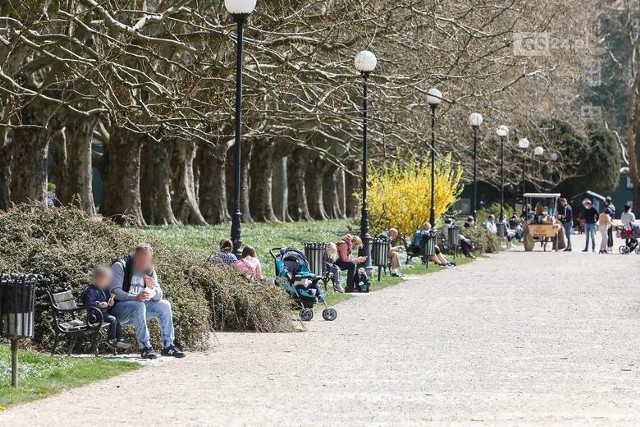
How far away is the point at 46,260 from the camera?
53.3 feet

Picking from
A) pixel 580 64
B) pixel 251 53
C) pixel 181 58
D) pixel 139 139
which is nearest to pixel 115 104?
pixel 251 53

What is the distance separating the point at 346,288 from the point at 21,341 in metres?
11.8

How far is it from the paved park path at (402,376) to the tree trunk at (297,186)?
4297 cm

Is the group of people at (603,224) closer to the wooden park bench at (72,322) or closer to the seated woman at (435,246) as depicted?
the seated woman at (435,246)

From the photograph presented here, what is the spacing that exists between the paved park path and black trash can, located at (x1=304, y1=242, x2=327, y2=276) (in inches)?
49.6

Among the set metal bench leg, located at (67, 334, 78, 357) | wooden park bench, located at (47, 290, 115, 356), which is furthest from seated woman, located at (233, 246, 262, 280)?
metal bench leg, located at (67, 334, 78, 357)

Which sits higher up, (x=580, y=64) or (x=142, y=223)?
(x=580, y=64)

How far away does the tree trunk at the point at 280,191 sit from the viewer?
62.9 meters

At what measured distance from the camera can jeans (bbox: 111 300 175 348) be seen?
1529cm

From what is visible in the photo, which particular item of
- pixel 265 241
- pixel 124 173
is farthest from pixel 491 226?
pixel 265 241

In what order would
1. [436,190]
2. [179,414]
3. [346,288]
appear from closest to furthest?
1. [179,414]
2. [346,288]
3. [436,190]


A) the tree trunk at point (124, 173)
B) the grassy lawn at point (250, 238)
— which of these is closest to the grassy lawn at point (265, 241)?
the grassy lawn at point (250, 238)

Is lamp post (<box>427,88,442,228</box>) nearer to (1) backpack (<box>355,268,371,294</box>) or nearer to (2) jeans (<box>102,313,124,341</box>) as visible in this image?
(1) backpack (<box>355,268,371,294</box>)

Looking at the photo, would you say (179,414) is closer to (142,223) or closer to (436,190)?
(142,223)
